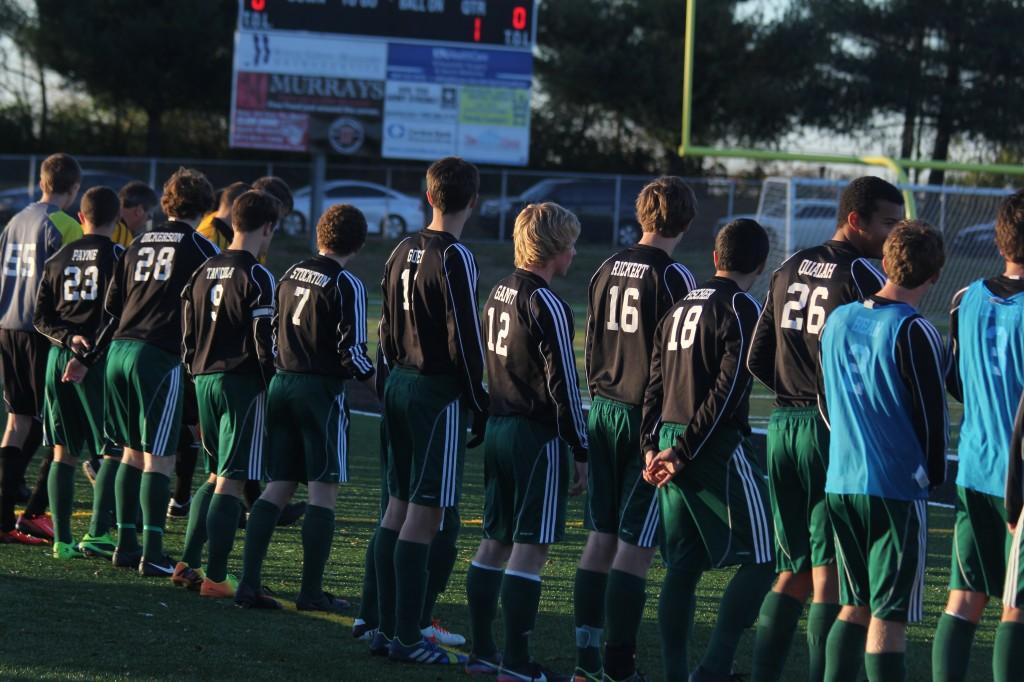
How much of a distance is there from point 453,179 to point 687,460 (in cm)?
157

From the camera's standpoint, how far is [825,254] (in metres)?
5.41

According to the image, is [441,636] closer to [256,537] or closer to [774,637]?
[256,537]

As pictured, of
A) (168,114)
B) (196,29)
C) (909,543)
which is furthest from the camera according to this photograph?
(168,114)

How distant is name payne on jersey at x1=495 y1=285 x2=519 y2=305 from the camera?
18.8 ft

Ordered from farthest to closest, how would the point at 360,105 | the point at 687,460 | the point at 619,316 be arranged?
the point at 360,105, the point at 619,316, the point at 687,460

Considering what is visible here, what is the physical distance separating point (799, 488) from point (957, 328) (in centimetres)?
93

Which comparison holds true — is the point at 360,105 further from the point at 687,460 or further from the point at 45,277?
the point at 687,460

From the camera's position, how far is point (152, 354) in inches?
292

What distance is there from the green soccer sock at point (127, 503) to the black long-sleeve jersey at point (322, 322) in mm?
1308

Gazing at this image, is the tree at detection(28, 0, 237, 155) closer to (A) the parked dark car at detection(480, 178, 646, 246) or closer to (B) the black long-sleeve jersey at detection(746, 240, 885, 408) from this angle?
(A) the parked dark car at detection(480, 178, 646, 246)

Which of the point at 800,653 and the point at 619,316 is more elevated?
the point at 619,316

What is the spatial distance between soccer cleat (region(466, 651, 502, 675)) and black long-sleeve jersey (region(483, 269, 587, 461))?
91cm

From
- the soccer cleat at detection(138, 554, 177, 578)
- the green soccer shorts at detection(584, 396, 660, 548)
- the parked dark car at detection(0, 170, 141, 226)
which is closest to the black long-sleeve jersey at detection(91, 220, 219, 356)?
the soccer cleat at detection(138, 554, 177, 578)

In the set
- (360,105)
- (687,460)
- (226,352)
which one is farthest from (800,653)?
(360,105)
